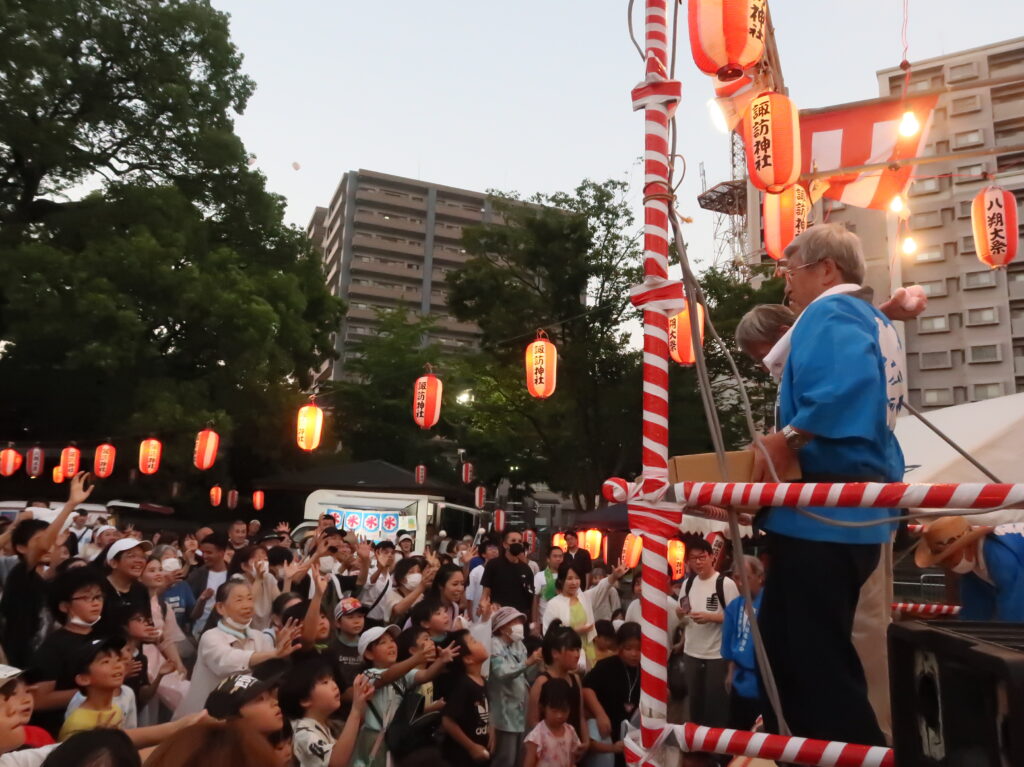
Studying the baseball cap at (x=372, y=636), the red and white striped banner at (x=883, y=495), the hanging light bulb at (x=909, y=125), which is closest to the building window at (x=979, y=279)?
the hanging light bulb at (x=909, y=125)

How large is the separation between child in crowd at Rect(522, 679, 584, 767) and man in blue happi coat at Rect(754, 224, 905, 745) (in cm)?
286

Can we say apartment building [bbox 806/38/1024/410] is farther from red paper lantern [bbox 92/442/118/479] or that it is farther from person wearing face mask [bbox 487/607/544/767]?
person wearing face mask [bbox 487/607/544/767]

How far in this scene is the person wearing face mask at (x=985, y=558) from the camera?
3.33 m

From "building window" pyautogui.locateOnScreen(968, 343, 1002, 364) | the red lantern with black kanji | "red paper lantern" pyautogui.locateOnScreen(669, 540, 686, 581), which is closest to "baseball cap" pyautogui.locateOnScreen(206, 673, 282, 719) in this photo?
the red lantern with black kanji

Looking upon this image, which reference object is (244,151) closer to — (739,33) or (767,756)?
(739,33)

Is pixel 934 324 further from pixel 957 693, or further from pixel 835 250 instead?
pixel 957 693

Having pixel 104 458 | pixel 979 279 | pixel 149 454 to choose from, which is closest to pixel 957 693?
pixel 149 454

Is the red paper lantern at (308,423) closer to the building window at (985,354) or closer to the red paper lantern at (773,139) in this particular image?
the red paper lantern at (773,139)

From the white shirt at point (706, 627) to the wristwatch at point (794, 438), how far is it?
15.9 ft

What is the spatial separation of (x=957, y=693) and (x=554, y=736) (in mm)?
3739

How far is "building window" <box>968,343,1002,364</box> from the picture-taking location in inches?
1146

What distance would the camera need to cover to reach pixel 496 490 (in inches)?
1355

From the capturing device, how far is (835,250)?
247 centimetres

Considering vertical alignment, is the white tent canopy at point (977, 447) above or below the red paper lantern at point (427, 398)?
below
